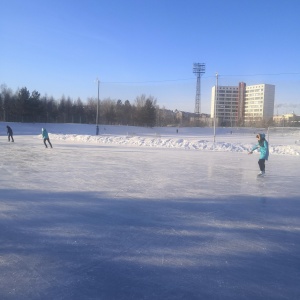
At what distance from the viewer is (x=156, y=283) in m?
2.45

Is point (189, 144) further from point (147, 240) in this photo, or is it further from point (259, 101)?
point (259, 101)

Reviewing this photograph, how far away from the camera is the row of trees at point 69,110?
50.2m

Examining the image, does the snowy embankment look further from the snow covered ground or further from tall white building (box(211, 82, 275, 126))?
tall white building (box(211, 82, 275, 126))

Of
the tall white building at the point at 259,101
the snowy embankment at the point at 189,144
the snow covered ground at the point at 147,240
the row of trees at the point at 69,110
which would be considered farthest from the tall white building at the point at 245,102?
the snow covered ground at the point at 147,240

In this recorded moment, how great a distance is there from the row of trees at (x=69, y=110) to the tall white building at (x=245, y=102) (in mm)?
35983

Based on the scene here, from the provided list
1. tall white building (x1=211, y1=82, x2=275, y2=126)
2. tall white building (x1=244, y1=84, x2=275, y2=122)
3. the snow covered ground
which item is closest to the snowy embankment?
the snow covered ground

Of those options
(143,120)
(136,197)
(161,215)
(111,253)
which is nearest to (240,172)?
(136,197)

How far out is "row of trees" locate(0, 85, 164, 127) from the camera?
1978 inches

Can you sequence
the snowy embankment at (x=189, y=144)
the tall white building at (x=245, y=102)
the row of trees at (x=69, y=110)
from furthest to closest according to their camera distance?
the tall white building at (x=245, y=102), the row of trees at (x=69, y=110), the snowy embankment at (x=189, y=144)

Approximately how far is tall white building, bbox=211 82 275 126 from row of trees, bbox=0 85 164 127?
35983 millimetres

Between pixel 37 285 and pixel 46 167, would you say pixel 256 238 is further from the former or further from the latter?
pixel 46 167

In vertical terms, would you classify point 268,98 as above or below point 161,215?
above

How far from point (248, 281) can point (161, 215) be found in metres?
1.99

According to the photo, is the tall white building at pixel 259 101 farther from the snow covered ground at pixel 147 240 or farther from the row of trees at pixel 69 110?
the snow covered ground at pixel 147 240
